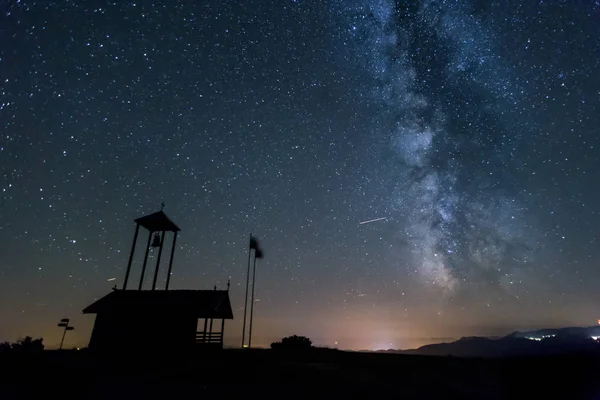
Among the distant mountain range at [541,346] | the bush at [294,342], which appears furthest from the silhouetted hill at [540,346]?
the bush at [294,342]

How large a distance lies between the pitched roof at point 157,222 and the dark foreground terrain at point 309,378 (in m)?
12.5

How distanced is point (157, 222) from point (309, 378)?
64.6 ft

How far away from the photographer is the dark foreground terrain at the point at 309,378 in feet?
39.4

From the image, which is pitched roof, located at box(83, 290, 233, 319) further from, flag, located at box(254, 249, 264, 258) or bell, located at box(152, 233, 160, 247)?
flag, located at box(254, 249, 264, 258)

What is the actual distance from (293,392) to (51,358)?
13107mm

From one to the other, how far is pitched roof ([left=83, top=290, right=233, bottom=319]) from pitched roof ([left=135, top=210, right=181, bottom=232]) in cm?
550

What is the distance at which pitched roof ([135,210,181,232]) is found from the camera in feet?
90.9

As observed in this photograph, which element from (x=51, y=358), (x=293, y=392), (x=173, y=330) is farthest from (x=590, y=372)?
(x=51, y=358)

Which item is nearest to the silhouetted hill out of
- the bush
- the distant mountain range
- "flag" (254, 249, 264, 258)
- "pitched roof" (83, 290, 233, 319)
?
the distant mountain range

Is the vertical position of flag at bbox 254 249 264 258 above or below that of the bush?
above

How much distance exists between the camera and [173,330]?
72.9 feet

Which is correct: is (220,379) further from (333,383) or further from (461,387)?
(461,387)

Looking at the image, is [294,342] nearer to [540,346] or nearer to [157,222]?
[157,222]

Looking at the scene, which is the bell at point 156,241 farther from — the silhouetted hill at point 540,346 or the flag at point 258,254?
the silhouetted hill at point 540,346
